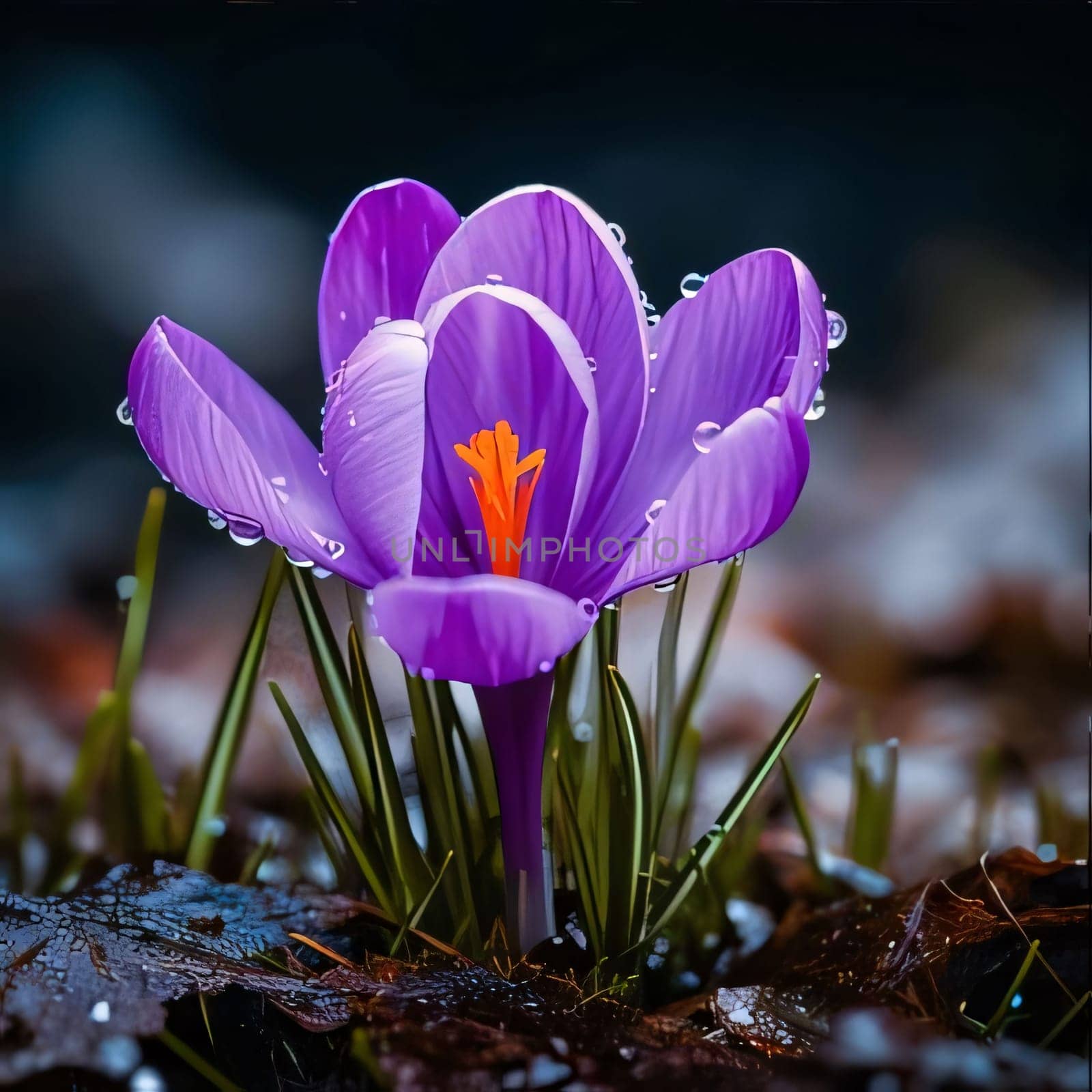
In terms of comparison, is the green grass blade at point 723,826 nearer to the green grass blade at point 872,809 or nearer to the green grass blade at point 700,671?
the green grass blade at point 700,671

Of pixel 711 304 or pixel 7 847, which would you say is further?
pixel 7 847

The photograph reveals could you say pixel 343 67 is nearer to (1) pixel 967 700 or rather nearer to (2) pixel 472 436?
(2) pixel 472 436

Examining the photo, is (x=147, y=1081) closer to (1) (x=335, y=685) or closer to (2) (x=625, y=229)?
(1) (x=335, y=685)

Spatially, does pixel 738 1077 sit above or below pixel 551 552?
below

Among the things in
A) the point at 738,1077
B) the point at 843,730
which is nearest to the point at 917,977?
the point at 738,1077

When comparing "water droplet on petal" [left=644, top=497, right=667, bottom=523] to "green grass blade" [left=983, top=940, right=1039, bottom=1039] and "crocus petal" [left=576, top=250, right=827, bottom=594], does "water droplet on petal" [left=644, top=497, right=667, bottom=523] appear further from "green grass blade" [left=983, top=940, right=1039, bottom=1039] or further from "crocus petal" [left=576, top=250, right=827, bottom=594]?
"green grass blade" [left=983, top=940, right=1039, bottom=1039]

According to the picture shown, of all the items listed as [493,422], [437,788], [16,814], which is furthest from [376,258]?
[16,814]

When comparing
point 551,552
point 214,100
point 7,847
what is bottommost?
point 7,847
